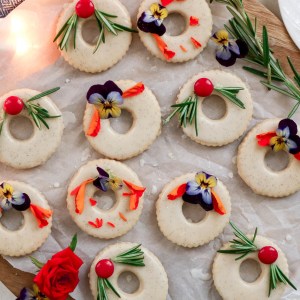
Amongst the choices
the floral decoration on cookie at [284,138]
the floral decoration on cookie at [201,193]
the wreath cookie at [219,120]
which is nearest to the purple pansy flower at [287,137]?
the floral decoration on cookie at [284,138]

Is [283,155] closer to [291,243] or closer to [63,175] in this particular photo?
[291,243]

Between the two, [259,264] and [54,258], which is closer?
[54,258]

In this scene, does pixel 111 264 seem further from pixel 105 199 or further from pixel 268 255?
pixel 268 255

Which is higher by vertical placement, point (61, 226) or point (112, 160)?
point (112, 160)

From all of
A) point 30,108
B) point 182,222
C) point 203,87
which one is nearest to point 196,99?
point 203,87

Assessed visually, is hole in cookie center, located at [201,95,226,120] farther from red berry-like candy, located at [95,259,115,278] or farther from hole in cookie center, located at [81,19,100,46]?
red berry-like candy, located at [95,259,115,278]

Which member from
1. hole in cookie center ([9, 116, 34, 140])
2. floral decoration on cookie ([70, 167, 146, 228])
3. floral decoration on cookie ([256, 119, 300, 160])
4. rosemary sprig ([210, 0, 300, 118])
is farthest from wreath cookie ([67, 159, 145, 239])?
rosemary sprig ([210, 0, 300, 118])

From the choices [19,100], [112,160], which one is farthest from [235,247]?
[19,100]
